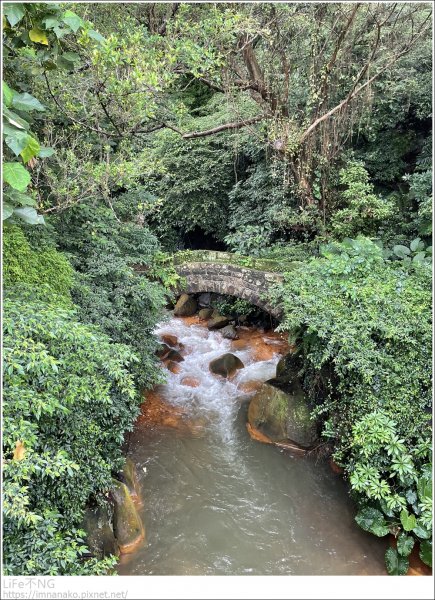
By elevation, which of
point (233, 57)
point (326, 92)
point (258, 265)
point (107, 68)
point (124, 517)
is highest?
point (233, 57)

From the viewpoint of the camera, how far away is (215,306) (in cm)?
1133

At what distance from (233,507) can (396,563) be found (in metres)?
2.09

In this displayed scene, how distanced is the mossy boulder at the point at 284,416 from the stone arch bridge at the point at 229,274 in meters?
1.50

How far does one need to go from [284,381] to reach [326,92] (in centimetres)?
564

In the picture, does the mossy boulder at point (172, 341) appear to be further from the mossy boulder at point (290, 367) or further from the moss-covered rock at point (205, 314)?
the mossy boulder at point (290, 367)

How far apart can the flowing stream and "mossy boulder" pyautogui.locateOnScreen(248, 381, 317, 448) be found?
26 cm

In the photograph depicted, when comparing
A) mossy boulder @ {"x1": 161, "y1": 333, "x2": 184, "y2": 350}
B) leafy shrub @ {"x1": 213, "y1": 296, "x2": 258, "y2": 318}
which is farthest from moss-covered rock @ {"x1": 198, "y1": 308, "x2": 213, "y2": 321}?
mossy boulder @ {"x1": 161, "y1": 333, "x2": 184, "y2": 350}

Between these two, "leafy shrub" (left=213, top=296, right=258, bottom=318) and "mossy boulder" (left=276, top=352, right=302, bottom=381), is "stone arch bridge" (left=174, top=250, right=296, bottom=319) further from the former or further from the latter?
"leafy shrub" (left=213, top=296, right=258, bottom=318)

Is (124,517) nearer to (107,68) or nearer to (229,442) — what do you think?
(229,442)

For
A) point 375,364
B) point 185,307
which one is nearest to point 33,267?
point 375,364

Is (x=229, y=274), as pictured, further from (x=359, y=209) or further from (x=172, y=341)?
(x=172, y=341)

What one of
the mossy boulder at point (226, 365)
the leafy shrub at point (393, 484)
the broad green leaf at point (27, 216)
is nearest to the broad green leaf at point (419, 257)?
the leafy shrub at point (393, 484)

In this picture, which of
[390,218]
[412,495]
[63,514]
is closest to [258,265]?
[390,218]

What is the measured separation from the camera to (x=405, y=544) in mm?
4551
